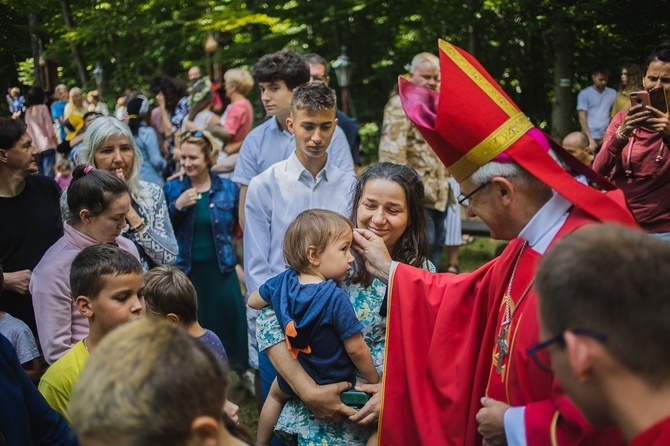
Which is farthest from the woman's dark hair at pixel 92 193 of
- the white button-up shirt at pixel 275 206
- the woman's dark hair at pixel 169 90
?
the woman's dark hair at pixel 169 90

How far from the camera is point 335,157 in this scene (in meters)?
5.01

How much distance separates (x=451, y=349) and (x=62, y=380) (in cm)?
160

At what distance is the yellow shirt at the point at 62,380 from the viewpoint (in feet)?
9.59

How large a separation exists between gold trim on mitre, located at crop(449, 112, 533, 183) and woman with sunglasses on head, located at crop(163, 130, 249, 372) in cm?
315

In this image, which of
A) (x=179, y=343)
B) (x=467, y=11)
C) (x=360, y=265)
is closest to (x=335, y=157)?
(x=360, y=265)

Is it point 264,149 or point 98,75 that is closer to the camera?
point 264,149

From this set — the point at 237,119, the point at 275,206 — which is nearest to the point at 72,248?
the point at 275,206

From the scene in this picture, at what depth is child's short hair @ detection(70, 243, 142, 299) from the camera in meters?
3.12

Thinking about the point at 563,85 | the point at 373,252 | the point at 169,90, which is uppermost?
the point at 373,252

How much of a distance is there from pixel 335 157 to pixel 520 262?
8.60ft

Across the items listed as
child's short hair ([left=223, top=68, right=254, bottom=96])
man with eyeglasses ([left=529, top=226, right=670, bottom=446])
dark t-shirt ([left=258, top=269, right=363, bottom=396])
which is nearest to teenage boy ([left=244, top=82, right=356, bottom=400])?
dark t-shirt ([left=258, top=269, right=363, bottom=396])

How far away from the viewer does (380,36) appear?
54.0 ft

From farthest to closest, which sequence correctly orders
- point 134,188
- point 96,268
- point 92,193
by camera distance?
point 134,188, point 92,193, point 96,268

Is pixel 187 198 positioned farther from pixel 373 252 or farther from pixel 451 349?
pixel 451 349
